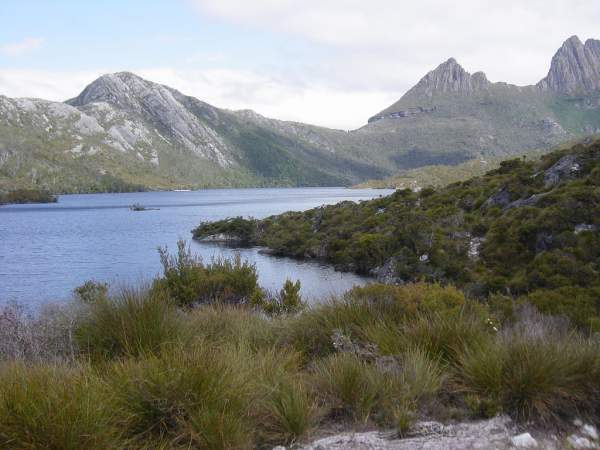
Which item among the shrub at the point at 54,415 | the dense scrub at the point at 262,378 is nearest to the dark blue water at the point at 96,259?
the dense scrub at the point at 262,378

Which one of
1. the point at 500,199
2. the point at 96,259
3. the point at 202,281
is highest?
the point at 500,199

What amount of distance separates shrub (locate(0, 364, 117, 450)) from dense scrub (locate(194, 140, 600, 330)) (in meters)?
8.80

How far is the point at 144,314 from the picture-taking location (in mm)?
5594

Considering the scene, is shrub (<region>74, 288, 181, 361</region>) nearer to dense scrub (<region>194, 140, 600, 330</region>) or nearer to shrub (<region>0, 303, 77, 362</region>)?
shrub (<region>0, 303, 77, 362</region>)

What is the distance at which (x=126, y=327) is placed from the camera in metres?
5.50

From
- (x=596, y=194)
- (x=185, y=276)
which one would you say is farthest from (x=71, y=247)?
(x=596, y=194)

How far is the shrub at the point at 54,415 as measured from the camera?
3.32 meters

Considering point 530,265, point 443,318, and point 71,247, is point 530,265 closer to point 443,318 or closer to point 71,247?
point 443,318

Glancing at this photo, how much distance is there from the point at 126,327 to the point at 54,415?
7.04ft

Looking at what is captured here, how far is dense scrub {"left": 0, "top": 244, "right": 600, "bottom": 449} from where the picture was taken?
366 centimetres

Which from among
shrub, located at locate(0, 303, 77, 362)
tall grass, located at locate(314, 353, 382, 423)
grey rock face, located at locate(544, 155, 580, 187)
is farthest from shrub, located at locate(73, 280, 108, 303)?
grey rock face, located at locate(544, 155, 580, 187)

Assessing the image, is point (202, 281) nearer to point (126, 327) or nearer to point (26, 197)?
point (126, 327)

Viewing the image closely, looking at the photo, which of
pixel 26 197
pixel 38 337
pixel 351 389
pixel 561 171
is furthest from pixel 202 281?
pixel 26 197

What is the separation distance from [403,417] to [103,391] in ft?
8.00
